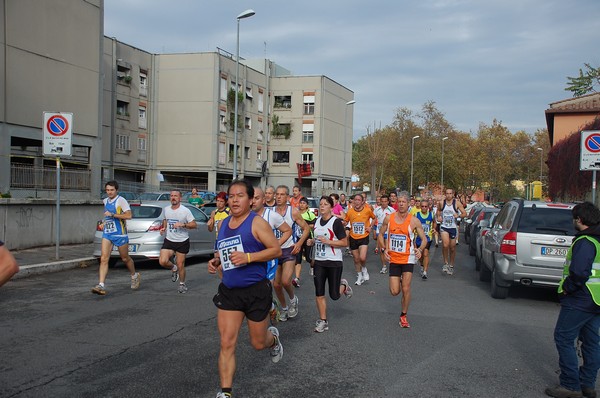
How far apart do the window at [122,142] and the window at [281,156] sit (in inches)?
639

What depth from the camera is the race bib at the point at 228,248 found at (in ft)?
14.8

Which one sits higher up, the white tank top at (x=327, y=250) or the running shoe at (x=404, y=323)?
the white tank top at (x=327, y=250)

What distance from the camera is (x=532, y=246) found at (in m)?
9.20

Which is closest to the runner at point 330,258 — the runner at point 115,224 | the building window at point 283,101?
the runner at point 115,224

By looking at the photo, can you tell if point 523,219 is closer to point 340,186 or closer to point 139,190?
point 139,190

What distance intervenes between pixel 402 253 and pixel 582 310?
296 cm

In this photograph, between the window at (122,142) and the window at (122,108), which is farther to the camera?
the window at (122,108)

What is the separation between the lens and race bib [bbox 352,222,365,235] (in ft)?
38.1

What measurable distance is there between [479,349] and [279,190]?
367 cm

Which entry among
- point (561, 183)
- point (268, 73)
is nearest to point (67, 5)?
point (561, 183)

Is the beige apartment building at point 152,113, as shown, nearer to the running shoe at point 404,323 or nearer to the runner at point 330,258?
the runner at point 330,258

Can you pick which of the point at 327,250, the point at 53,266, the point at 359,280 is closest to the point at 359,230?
the point at 359,280

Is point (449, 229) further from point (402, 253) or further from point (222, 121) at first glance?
point (222, 121)

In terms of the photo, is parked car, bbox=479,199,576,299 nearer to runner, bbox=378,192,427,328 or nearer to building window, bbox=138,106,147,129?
runner, bbox=378,192,427,328
